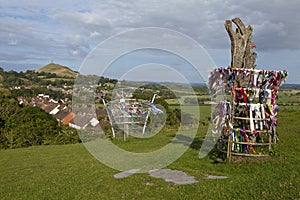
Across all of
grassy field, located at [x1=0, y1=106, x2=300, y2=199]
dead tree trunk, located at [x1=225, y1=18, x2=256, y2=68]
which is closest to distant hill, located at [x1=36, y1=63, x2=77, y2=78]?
grassy field, located at [x1=0, y1=106, x2=300, y2=199]

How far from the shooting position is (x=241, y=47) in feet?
35.7

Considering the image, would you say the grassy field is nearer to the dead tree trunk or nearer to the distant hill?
the dead tree trunk

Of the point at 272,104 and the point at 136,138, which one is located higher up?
the point at 272,104

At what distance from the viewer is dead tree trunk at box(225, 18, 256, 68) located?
35.7ft

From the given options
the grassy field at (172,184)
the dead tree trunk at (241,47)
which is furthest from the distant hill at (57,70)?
the dead tree trunk at (241,47)

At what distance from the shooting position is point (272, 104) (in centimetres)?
1072

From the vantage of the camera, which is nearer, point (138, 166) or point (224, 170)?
point (224, 170)

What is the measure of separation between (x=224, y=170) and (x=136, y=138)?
12133mm

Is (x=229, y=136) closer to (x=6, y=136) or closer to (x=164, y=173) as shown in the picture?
(x=164, y=173)

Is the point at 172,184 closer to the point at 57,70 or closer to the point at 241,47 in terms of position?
the point at 241,47

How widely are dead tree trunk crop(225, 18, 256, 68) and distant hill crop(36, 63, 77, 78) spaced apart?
121m

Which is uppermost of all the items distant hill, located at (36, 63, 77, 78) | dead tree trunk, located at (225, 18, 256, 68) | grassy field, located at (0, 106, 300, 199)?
distant hill, located at (36, 63, 77, 78)

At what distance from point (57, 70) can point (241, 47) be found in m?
144

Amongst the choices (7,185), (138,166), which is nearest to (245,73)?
(138,166)
